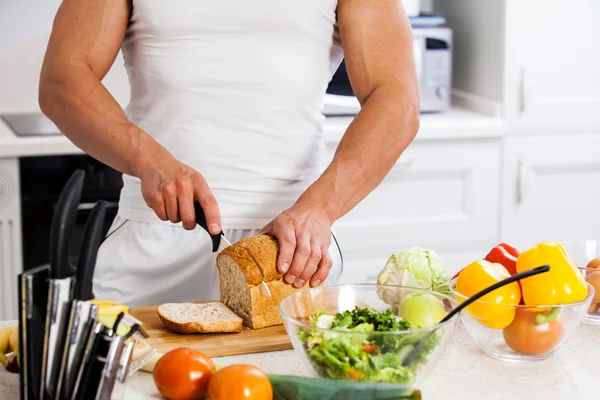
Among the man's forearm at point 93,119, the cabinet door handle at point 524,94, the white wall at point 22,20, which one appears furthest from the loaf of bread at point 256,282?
the white wall at point 22,20

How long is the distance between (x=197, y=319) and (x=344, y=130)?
1.37 meters

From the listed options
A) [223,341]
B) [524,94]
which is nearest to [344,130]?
[524,94]

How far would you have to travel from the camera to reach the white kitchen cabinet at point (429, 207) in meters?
2.68

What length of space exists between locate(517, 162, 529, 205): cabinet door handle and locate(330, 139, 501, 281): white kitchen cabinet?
0.08 metres

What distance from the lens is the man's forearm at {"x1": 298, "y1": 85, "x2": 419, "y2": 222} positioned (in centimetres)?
144

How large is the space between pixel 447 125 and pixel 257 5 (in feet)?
4.16

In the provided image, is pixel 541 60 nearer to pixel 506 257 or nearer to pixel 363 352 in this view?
pixel 506 257

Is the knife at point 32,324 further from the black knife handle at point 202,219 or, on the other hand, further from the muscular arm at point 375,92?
the muscular arm at point 375,92

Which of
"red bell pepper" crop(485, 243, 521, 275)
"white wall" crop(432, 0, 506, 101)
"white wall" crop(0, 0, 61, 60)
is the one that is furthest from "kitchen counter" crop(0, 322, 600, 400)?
"white wall" crop(0, 0, 61, 60)

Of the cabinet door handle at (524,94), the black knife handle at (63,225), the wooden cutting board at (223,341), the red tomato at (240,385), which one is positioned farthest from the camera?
the cabinet door handle at (524,94)

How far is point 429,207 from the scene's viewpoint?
9.02ft

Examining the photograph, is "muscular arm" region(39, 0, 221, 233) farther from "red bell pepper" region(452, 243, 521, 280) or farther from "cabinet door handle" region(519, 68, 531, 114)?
"cabinet door handle" region(519, 68, 531, 114)

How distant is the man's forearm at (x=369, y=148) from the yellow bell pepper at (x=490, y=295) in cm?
31

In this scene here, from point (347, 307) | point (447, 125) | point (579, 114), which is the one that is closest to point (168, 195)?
point (347, 307)
